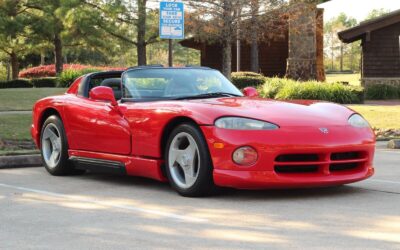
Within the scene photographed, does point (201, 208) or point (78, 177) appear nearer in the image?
point (201, 208)

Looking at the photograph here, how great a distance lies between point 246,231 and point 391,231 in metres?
1.04

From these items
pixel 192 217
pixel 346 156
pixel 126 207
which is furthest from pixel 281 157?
pixel 126 207

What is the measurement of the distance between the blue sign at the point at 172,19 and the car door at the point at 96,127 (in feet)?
20.0

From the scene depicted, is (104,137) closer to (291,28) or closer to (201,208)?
(201,208)

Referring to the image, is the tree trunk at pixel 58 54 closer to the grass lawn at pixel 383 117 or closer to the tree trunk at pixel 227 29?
the tree trunk at pixel 227 29

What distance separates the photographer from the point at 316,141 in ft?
19.9

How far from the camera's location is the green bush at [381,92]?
27.2 metres

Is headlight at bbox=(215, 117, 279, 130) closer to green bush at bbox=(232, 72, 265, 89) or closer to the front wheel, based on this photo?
the front wheel

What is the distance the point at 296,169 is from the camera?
20.2ft

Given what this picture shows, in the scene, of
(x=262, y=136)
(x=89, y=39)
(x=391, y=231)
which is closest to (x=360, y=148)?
(x=262, y=136)

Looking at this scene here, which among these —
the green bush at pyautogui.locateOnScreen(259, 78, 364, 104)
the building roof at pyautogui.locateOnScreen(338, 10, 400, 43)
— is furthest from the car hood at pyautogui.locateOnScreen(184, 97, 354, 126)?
the building roof at pyautogui.locateOnScreen(338, 10, 400, 43)

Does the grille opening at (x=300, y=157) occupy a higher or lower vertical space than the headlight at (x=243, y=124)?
lower

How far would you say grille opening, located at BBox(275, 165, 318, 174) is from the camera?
20.1ft

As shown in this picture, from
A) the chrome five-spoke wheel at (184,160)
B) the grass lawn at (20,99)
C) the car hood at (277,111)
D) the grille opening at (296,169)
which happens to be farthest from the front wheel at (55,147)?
the grass lawn at (20,99)
